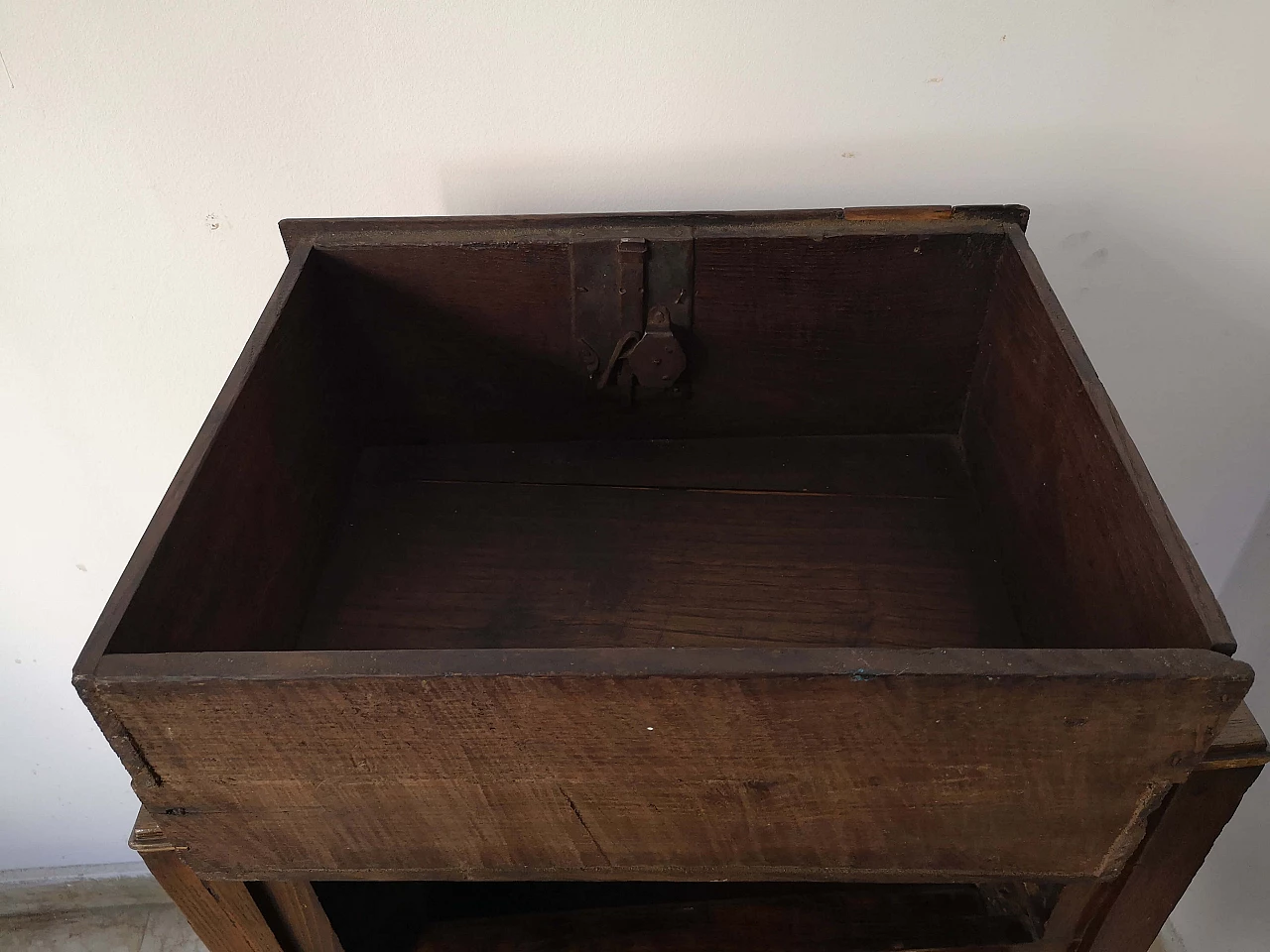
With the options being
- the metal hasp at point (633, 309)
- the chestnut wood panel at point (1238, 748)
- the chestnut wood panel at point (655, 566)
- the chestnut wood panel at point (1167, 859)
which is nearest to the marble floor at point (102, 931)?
the chestnut wood panel at point (655, 566)

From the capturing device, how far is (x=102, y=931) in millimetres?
1577

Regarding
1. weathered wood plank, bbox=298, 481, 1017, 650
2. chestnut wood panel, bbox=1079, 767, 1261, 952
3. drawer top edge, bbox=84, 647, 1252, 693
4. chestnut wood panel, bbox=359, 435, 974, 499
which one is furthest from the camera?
chestnut wood panel, bbox=359, 435, 974, 499

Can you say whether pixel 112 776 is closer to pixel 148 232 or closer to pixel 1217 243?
pixel 148 232

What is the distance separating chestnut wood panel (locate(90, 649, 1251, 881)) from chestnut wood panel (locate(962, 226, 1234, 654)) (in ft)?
0.30

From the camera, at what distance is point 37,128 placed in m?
0.84

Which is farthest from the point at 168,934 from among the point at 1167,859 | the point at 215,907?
the point at 1167,859

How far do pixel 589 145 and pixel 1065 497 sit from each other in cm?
54

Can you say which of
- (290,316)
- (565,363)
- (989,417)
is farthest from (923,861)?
(290,316)

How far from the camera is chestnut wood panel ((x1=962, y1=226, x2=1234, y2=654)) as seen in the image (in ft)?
1.90

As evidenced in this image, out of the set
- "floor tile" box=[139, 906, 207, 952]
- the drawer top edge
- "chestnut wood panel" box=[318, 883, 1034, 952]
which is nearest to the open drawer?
the drawer top edge

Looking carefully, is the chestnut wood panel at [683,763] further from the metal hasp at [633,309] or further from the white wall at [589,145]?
the white wall at [589,145]

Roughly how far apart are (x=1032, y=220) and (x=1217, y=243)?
0.64ft

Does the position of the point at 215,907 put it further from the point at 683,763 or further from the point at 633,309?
the point at 633,309

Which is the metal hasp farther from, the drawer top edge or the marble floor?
the marble floor
